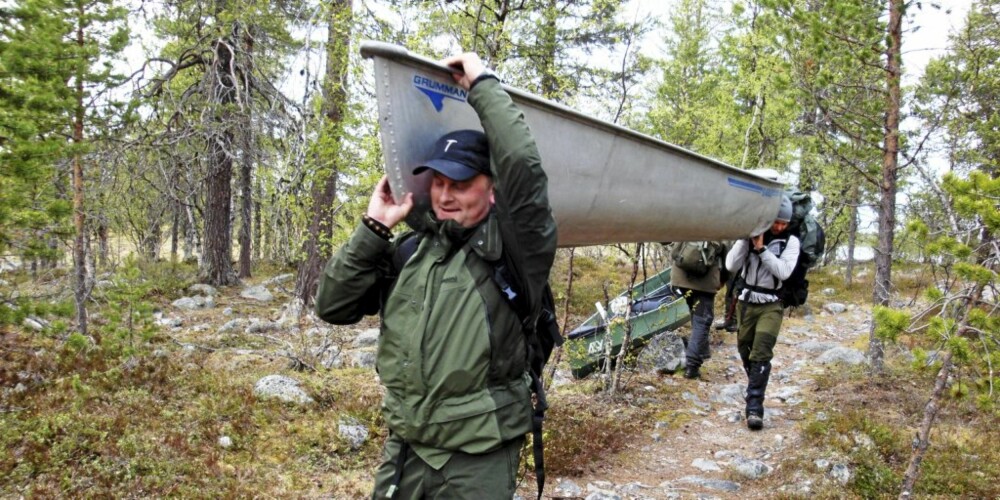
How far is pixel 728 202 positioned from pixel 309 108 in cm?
504

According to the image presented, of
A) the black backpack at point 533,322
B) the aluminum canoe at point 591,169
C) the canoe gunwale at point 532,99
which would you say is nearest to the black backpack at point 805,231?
the aluminum canoe at point 591,169

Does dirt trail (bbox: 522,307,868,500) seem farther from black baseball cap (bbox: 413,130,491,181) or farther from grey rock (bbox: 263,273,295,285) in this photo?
grey rock (bbox: 263,273,295,285)

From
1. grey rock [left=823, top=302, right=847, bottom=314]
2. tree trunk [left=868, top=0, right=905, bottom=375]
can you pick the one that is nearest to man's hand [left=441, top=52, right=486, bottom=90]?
tree trunk [left=868, top=0, right=905, bottom=375]

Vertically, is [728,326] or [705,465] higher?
[728,326]

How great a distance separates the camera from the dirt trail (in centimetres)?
478

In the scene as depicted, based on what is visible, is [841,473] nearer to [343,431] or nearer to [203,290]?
[343,431]

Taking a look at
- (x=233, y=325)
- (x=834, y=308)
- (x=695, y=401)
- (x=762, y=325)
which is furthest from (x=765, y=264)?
(x=834, y=308)

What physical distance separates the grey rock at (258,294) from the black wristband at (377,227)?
1122 centimetres

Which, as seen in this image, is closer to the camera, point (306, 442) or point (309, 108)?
point (306, 442)

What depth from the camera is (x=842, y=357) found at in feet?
30.4

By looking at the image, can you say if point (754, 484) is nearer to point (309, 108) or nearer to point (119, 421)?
point (119, 421)

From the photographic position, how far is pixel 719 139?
11828mm

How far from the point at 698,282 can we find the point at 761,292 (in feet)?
7.13

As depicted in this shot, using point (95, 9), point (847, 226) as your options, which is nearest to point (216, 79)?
point (95, 9)
